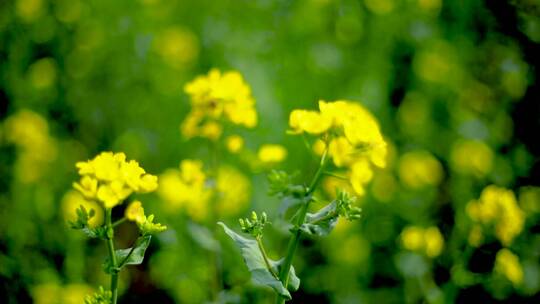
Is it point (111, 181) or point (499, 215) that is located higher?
point (111, 181)

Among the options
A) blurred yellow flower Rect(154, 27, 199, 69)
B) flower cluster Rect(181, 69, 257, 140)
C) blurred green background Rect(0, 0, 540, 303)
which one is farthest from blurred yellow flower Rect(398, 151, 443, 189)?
flower cluster Rect(181, 69, 257, 140)

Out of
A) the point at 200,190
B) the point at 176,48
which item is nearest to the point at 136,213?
the point at 200,190

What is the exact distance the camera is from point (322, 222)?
Answer: 3.99 ft

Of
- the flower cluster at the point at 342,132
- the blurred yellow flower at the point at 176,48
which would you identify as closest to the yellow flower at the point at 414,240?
the flower cluster at the point at 342,132

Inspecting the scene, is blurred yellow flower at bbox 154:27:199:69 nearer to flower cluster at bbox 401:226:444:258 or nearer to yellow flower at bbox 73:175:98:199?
flower cluster at bbox 401:226:444:258

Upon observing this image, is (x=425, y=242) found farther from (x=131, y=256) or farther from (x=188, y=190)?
(x=131, y=256)

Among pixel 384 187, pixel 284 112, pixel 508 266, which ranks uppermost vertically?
pixel 508 266

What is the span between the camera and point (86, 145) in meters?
3.23

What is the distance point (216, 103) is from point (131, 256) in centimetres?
71

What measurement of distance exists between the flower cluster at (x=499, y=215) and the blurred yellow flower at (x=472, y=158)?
816 mm

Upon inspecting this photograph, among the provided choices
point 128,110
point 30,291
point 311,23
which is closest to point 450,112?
point 311,23

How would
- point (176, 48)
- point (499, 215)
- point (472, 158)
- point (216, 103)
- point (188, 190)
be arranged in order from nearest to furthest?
point (216, 103), point (499, 215), point (188, 190), point (472, 158), point (176, 48)

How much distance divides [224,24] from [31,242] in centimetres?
151

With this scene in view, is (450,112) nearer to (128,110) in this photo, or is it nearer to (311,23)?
(311,23)
